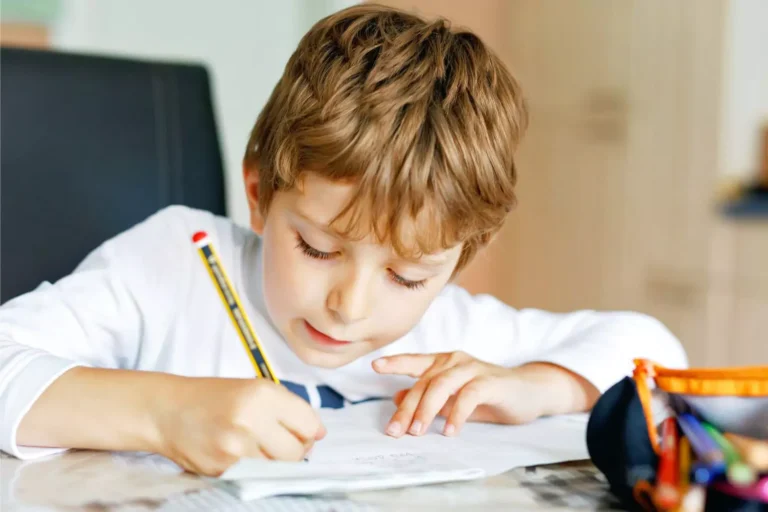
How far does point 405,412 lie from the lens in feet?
2.26

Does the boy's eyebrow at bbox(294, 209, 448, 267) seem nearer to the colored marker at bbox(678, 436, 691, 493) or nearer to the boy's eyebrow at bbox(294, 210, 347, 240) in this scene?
the boy's eyebrow at bbox(294, 210, 347, 240)

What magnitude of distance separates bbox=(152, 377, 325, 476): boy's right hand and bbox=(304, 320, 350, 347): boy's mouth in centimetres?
14

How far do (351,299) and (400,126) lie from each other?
0.14m

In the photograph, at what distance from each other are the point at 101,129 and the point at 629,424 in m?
0.85

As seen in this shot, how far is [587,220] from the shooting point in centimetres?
259

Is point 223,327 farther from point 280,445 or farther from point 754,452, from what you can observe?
point 754,452

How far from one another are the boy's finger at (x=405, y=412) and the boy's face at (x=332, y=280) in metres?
0.06

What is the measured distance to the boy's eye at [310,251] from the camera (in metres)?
0.69

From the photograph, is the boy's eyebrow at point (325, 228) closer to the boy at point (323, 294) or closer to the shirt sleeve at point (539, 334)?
the boy at point (323, 294)

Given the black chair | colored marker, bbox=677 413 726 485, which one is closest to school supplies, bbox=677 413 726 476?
colored marker, bbox=677 413 726 485

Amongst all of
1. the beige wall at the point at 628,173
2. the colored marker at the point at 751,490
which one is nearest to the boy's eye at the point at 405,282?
the colored marker at the point at 751,490

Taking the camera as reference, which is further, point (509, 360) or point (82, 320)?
point (509, 360)

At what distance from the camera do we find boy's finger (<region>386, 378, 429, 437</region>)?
0.67 metres

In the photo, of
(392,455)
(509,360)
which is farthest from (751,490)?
(509,360)
